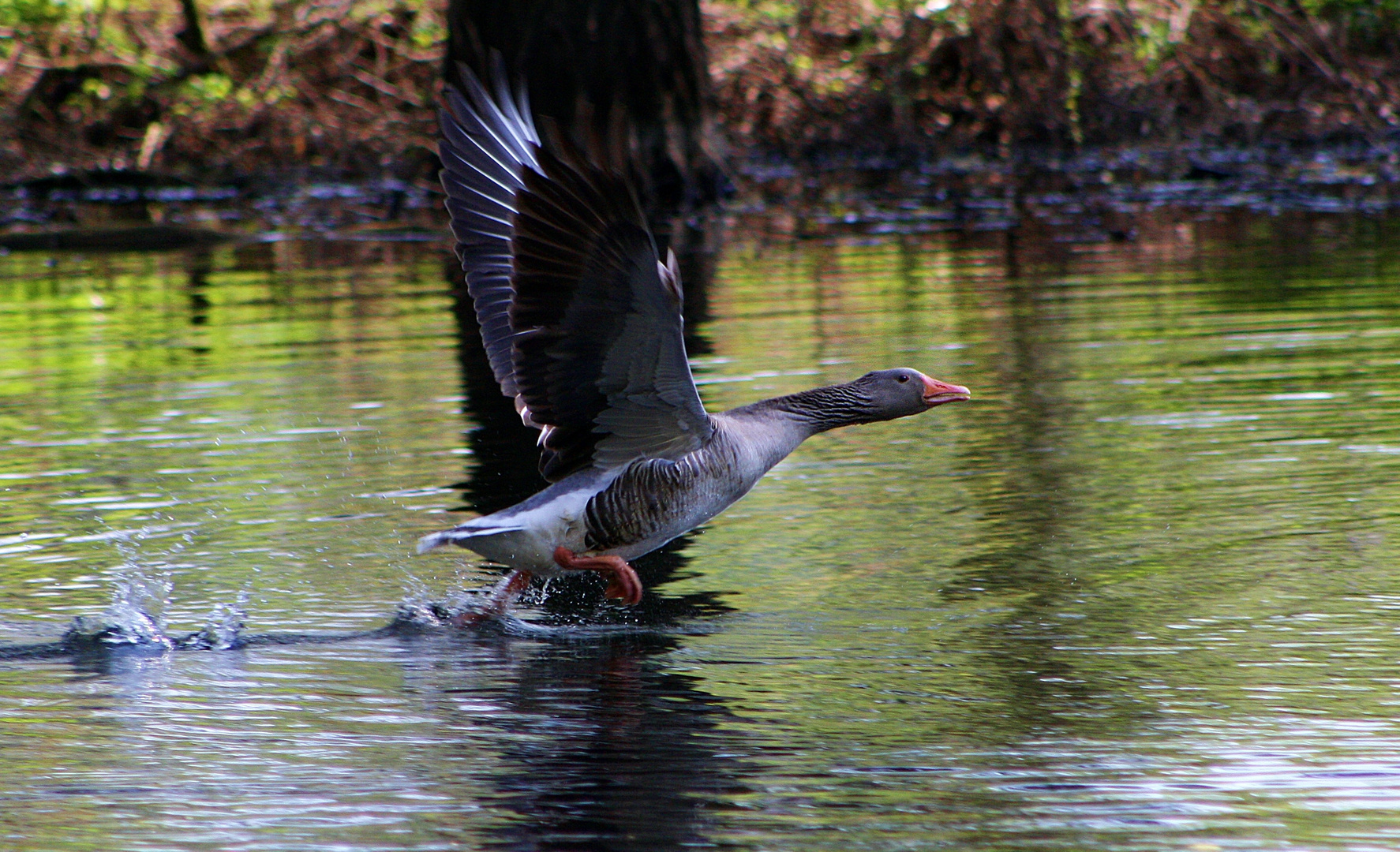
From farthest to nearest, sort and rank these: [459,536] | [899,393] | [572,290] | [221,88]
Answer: [221,88] < [899,393] < [459,536] < [572,290]

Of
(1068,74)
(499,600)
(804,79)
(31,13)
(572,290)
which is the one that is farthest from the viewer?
(31,13)

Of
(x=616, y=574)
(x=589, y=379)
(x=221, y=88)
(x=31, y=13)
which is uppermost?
(x=31, y=13)

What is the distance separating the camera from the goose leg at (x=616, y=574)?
5.75 m

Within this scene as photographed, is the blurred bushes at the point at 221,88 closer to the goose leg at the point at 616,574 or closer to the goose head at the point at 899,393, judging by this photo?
the goose head at the point at 899,393

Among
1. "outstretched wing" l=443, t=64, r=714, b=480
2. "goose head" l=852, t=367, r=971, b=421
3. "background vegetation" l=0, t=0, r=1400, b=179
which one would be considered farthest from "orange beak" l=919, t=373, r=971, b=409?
"background vegetation" l=0, t=0, r=1400, b=179

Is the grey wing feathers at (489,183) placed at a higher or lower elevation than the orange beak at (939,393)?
higher

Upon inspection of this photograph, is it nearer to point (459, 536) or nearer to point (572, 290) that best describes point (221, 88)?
point (459, 536)

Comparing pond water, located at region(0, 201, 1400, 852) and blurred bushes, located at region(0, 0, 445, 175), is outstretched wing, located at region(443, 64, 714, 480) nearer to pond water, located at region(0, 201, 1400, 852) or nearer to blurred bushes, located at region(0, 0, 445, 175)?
pond water, located at region(0, 201, 1400, 852)

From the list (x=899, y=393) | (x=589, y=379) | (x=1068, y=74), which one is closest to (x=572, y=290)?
(x=589, y=379)

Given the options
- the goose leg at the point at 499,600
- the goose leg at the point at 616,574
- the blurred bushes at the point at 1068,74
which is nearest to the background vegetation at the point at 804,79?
the blurred bushes at the point at 1068,74

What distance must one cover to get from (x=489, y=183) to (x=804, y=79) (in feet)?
57.9

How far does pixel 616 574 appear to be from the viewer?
5.76 metres

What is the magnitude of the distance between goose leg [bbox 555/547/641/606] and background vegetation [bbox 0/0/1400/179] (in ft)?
52.2

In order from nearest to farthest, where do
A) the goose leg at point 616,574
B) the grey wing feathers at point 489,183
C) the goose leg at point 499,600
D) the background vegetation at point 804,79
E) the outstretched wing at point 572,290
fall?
the outstretched wing at point 572,290 → the grey wing feathers at point 489,183 → the goose leg at point 616,574 → the goose leg at point 499,600 → the background vegetation at point 804,79
